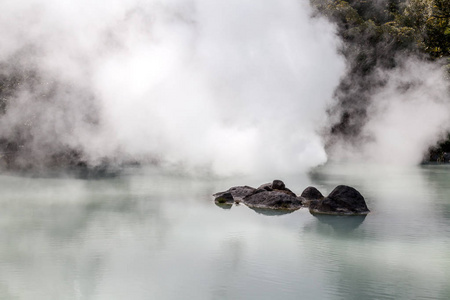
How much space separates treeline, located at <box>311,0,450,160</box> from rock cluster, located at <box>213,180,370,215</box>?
104ft

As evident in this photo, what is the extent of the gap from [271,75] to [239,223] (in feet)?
61.3

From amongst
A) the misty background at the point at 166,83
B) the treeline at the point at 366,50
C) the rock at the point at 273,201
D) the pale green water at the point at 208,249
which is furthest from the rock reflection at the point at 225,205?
the treeline at the point at 366,50

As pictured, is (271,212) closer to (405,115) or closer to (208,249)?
(208,249)

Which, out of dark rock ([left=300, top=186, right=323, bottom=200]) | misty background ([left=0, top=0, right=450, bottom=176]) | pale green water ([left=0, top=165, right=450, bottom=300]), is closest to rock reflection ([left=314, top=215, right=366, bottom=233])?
pale green water ([left=0, top=165, right=450, bottom=300])

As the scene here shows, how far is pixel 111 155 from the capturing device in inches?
1742

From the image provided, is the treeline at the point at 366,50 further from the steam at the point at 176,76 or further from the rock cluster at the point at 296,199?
the rock cluster at the point at 296,199

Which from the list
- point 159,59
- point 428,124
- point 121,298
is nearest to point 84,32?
point 159,59

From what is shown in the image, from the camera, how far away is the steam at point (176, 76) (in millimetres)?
36000

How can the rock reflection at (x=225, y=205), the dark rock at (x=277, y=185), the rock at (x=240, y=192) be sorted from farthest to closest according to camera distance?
the rock at (x=240, y=192), the dark rock at (x=277, y=185), the rock reflection at (x=225, y=205)

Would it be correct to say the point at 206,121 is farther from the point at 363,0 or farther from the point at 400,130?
the point at 363,0

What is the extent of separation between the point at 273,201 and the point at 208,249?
706cm

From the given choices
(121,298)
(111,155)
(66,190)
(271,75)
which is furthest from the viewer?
(111,155)

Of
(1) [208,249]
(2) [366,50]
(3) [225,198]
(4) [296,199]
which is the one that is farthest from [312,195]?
(2) [366,50]

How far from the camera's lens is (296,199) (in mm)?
23875
